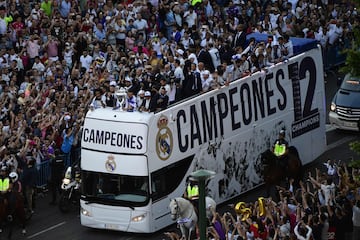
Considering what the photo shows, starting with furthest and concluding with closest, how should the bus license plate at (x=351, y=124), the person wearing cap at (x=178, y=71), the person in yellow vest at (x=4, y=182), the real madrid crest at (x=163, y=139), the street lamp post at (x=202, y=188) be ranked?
the bus license plate at (x=351, y=124) < the person wearing cap at (x=178, y=71) < the person in yellow vest at (x=4, y=182) < the real madrid crest at (x=163, y=139) < the street lamp post at (x=202, y=188)

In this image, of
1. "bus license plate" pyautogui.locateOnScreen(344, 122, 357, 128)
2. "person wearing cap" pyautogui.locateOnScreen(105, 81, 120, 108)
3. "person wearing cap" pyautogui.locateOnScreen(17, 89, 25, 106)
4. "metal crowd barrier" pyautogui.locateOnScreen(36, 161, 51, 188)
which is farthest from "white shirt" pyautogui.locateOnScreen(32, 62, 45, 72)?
"bus license plate" pyautogui.locateOnScreen(344, 122, 357, 128)

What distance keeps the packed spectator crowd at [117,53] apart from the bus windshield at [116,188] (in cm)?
184

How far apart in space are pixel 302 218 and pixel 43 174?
1099cm

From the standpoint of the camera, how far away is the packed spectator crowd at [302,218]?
97.5 feet

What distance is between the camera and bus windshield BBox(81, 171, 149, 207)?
34.2 m

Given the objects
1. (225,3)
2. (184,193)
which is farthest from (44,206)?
(225,3)

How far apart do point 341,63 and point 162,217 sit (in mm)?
18715

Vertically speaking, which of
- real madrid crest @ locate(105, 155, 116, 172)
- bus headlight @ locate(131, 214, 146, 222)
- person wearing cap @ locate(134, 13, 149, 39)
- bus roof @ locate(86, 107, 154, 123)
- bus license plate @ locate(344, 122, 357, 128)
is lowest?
bus license plate @ locate(344, 122, 357, 128)

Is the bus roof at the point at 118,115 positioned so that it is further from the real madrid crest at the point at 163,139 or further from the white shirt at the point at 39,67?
the white shirt at the point at 39,67

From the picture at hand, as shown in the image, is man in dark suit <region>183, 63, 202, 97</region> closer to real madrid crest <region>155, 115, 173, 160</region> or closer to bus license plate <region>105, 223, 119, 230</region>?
real madrid crest <region>155, 115, 173, 160</region>

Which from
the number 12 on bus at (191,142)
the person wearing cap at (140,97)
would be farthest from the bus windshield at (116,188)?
the person wearing cap at (140,97)

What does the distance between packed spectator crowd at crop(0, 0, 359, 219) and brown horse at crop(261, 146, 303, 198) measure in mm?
2571

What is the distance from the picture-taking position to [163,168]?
3466 cm

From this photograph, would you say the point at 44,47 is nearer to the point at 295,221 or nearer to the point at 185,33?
the point at 185,33
